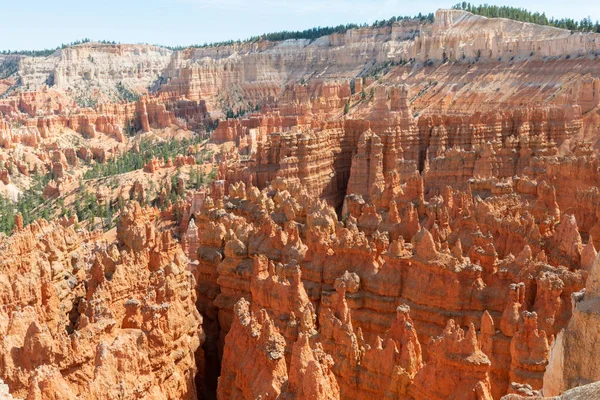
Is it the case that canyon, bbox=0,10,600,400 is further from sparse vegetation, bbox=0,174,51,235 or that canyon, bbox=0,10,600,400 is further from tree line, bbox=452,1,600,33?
tree line, bbox=452,1,600,33

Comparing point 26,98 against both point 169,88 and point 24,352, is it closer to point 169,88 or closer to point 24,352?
point 169,88

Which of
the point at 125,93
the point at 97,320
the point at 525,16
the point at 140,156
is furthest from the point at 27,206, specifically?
the point at 125,93

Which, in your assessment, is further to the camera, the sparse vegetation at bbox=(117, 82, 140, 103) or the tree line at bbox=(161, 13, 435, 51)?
the sparse vegetation at bbox=(117, 82, 140, 103)

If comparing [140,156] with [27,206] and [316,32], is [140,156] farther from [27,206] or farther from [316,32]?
[316,32]

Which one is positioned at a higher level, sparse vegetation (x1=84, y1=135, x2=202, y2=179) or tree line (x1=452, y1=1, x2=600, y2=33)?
tree line (x1=452, y1=1, x2=600, y2=33)

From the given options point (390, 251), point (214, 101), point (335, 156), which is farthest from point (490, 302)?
point (214, 101)

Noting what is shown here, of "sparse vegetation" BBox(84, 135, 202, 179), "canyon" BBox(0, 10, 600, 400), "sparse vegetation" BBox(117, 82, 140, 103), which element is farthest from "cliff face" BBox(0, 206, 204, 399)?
"sparse vegetation" BBox(117, 82, 140, 103)

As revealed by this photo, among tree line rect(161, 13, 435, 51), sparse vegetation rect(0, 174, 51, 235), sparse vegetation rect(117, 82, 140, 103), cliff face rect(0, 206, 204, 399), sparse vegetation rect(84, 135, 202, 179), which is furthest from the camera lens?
sparse vegetation rect(117, 82, 140, 103)

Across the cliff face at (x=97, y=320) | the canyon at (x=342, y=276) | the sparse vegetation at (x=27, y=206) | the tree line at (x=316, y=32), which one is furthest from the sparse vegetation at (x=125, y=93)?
the cliff face at (x=97, y=320)

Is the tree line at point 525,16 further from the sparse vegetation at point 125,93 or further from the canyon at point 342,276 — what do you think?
the sparse vegetation at point 125,93
